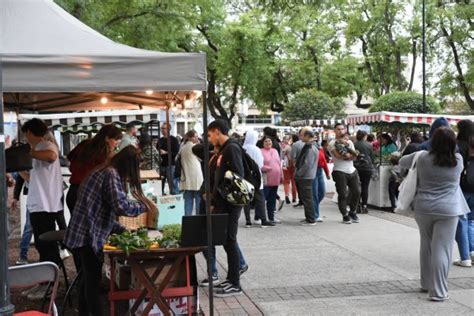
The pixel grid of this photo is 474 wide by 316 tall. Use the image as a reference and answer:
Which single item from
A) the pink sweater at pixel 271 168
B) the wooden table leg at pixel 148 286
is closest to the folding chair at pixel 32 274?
the wooden table leg at pixel 148 286

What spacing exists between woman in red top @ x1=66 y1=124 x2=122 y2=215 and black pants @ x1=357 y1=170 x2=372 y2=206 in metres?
6.69

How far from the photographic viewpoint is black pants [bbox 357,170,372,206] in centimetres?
1127

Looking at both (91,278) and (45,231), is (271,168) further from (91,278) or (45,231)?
(91,278)

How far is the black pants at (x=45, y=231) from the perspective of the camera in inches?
222

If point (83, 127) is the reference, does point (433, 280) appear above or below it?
below

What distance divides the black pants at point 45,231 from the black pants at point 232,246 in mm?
1713

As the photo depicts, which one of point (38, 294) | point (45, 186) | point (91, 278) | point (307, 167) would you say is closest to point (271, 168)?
point (307, 167)

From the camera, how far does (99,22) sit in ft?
43.4

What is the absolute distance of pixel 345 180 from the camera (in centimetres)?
1004

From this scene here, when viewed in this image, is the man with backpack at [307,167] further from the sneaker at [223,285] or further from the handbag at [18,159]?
the handbag at [18,159]

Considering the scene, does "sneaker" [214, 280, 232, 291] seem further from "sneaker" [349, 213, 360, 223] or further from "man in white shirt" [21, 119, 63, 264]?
"sneaker" [349, 213, 360, 223]

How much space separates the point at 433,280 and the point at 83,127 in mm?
13611

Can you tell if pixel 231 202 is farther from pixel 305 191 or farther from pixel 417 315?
pixel 305 191

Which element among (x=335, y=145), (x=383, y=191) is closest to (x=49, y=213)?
(x=335, y=145)
